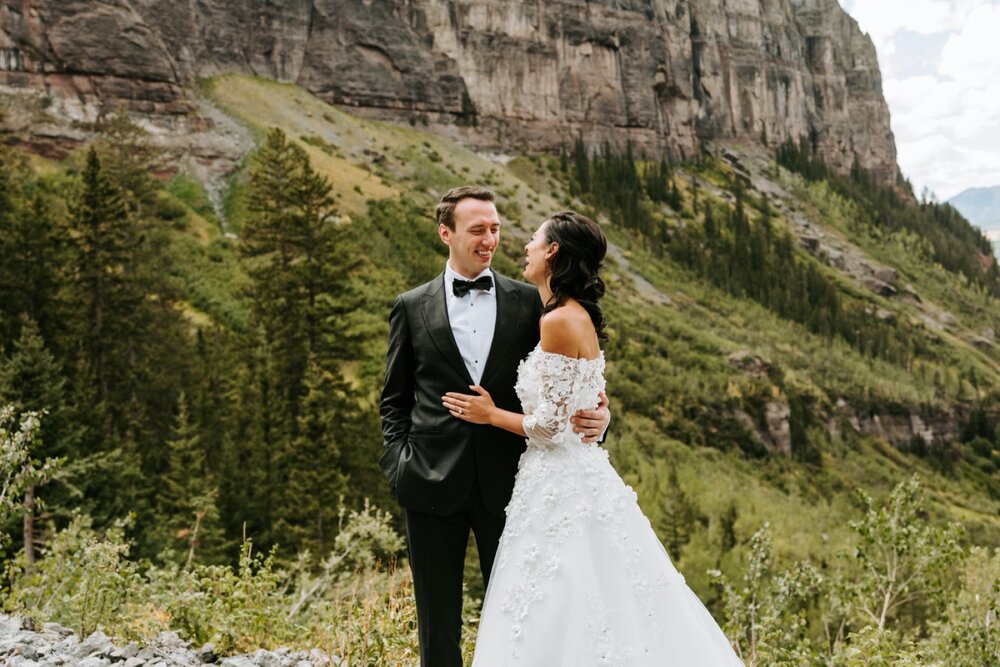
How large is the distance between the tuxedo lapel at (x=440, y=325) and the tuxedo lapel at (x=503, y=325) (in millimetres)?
52

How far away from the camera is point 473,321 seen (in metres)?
3.86

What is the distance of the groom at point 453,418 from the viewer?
3.71m

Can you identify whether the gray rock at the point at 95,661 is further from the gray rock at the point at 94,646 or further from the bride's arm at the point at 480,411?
the bride's arm at the point at 480,411

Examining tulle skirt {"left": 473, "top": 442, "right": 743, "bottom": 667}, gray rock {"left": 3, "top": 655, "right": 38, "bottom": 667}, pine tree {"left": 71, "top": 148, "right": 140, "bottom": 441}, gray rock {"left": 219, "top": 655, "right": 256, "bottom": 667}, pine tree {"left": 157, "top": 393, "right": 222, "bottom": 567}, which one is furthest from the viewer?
pine tree {"left": 71, "top": 148, "right": 140, "bottom": 441}

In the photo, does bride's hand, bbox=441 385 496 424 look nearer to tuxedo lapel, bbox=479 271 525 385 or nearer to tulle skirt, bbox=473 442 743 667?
tuxedo lapel, bbox=479 271 525 385

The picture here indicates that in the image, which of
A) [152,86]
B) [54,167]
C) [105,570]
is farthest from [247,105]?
[105,570]

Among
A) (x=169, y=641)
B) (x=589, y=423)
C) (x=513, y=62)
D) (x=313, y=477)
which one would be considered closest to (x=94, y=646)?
(x=169, y=641)

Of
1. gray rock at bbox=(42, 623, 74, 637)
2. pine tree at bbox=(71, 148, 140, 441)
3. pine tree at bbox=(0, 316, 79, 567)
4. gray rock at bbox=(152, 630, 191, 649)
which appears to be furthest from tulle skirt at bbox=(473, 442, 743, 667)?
pine tree at bbox=(71, 148, 140, 441)

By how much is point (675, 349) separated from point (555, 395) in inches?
2056

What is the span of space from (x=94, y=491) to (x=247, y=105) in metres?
59.3

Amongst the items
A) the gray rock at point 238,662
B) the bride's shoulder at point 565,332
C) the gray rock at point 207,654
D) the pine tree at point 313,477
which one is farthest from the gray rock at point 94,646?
the pine tree at point 313,477

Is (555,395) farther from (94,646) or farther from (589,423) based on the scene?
(94,646)

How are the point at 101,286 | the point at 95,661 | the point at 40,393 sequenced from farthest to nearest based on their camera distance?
the point at 101,286 → the point at 40,393 → the point at 95,661

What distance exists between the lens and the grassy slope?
109 ft
